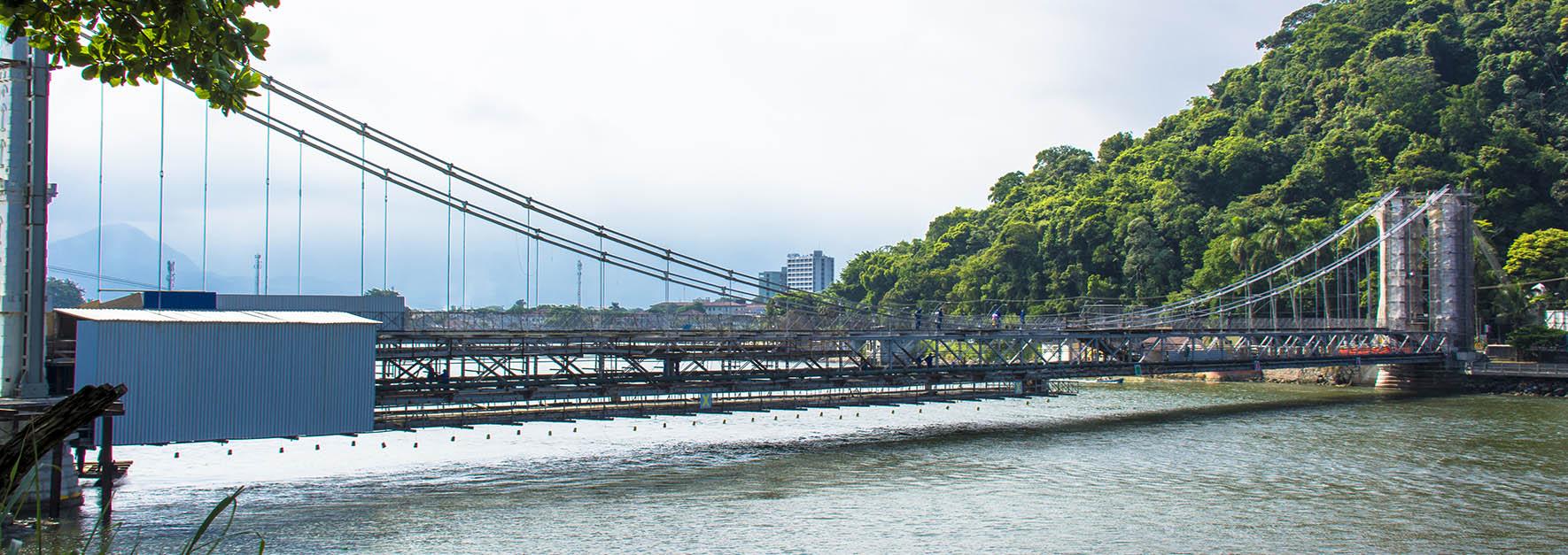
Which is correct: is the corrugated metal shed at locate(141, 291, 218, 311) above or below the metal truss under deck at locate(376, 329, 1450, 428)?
above

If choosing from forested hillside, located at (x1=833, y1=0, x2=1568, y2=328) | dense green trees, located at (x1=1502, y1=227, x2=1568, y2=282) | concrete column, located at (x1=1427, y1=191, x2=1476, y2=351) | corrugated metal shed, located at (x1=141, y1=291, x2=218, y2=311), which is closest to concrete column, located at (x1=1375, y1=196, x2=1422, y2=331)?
concrete column, located at (x1=1427, y1=191, x2=1476, y2=351)

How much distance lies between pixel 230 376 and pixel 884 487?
2076 cm

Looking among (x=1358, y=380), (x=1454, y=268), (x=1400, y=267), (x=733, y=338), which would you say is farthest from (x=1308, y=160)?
(x=733, y=338)

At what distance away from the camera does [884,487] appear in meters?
35.8

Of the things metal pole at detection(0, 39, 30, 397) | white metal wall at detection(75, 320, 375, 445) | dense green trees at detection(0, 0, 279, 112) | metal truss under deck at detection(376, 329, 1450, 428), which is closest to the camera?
dense green trees at detection(0, 0, 279, 112)

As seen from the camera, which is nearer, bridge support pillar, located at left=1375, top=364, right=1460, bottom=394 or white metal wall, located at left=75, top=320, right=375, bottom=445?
white metal wall, located at left=75, top=320, right=375, bottom=445

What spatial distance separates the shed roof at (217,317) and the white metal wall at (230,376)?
0.20 m

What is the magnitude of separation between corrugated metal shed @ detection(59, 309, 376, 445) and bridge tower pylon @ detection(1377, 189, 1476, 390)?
236 feet

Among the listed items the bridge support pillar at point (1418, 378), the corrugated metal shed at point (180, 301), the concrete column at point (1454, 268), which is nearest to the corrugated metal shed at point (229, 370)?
the corrugated metal shed at point (180, 301)

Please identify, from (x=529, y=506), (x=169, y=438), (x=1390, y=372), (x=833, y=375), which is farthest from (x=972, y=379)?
(x=1390, y=372)

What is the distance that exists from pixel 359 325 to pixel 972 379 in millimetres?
29676

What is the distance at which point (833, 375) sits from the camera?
5100 cm

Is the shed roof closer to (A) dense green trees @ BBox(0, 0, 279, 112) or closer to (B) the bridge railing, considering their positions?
(B) the bridge railing

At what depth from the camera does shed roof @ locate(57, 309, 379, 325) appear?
32750 millimetres
